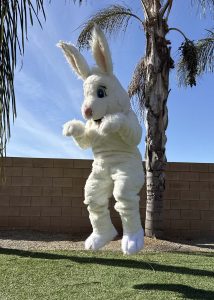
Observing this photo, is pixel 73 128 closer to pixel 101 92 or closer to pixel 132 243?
pixel 101 92

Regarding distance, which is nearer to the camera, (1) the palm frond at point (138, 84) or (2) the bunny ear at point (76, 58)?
(2) the bunny ear at point (76, 58)

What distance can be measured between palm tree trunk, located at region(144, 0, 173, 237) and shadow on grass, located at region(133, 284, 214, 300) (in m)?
3.62

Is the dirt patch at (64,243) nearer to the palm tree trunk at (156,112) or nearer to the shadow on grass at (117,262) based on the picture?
the palm tree trunk at (156,112)

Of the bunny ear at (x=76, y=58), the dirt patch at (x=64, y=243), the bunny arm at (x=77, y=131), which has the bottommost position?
the dirt patch at (x=64, y=243)

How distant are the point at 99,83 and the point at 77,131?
551mm

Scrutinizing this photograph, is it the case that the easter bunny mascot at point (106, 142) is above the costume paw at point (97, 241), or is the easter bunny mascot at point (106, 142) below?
above

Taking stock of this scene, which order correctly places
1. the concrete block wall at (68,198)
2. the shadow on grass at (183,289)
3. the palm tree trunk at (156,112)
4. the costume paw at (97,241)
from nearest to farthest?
the shadow on grass at (183,289) → the costume paw at (97,241) → the palm tree trunk at (156,112) → the concrete block wall at (68,198)

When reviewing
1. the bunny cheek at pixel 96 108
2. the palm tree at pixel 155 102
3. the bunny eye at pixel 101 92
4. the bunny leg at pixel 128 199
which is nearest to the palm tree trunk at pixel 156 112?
the palm tree at pixel 155 102

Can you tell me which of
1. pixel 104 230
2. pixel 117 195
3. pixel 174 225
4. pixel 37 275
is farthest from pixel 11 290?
pixel 174 225

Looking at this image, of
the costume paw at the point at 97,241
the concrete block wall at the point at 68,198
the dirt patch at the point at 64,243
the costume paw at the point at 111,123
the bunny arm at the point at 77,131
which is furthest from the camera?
the concrete block wall at the point at 68,198

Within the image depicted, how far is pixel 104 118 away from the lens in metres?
4.07

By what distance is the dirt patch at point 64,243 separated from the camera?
711cm

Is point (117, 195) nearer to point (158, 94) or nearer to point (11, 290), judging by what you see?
point (11, 290)

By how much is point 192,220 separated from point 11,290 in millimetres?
5499
